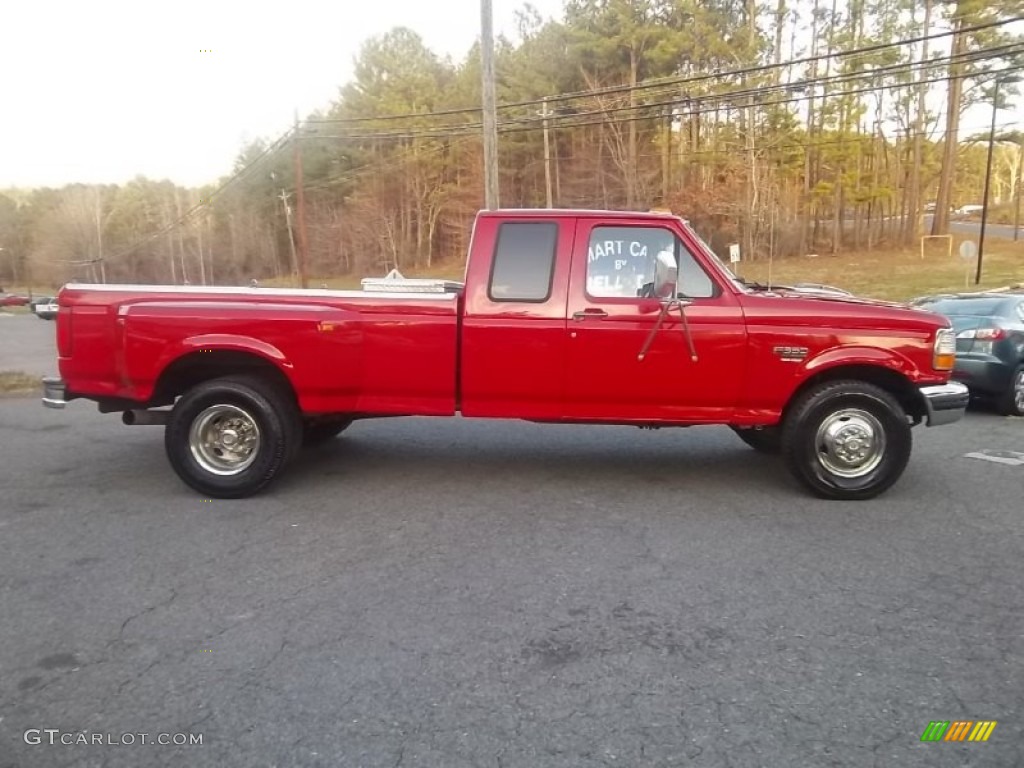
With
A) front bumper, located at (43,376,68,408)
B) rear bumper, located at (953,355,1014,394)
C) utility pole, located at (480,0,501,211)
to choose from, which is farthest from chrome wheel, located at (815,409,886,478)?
utility pole, located at (480,0,501,211)

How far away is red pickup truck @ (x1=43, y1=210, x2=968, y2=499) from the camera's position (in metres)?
5.22

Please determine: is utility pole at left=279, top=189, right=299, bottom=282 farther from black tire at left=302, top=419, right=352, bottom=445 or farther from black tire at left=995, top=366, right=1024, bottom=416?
black tire at left=995, top=366, right=1024, bottom=416

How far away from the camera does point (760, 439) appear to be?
648 cm

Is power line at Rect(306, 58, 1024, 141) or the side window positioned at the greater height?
power line at Rect(306, 58, 1024, 141)

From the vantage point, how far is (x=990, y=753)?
253 cm

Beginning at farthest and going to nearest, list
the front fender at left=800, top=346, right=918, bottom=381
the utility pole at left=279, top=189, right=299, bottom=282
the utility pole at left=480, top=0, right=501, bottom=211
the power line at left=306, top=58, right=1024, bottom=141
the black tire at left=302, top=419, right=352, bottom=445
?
the utility pole at left=279, top=189, right=299, bottom=282 < the power line at left=306, top=58, right=1024, bottom=141 < the utility pole at left=480, top=0, right=501, bottom=211 < the black tire at left=302, top=419, right=352, bottom=445 < the front fender at left=800, top=346, right=918, bottom=381

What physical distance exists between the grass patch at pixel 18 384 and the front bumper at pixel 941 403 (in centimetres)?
1092

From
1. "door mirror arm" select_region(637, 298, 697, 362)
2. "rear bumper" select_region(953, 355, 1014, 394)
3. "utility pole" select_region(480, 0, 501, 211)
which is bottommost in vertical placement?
"rear bumper" select_region(953, 355, 1014, 394)

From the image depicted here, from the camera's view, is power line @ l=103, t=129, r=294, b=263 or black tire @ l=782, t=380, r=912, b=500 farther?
power line @ l=103, t=129, r=294, b=263

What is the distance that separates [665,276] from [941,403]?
2.18 m

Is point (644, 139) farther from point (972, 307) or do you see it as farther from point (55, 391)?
point (55, 391)

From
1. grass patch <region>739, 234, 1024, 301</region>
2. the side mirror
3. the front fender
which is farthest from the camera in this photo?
grass patch <region>739, 234, 1024, 301</region>

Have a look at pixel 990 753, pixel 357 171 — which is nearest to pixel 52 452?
pixel 990 753

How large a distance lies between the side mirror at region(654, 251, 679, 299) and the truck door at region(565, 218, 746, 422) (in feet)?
0.40
